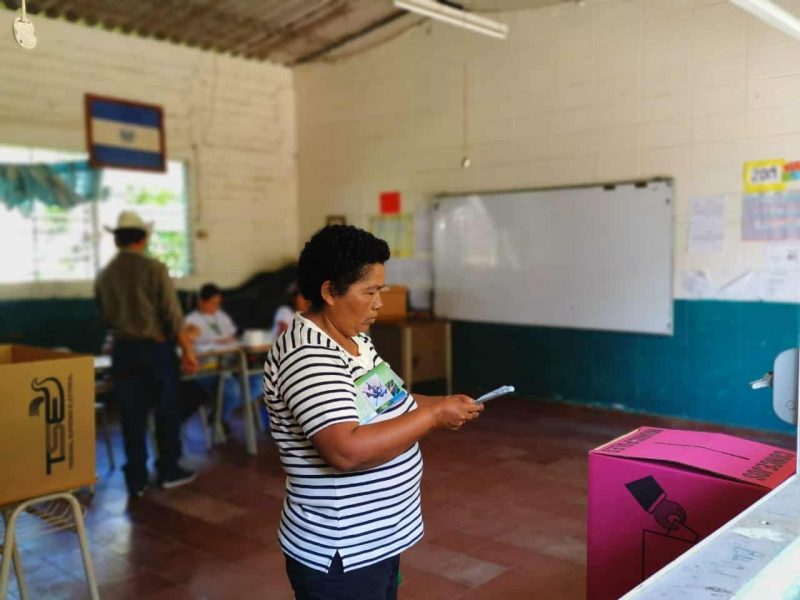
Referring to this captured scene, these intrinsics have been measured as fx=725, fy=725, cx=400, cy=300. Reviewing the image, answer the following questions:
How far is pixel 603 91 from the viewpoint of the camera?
214 inches

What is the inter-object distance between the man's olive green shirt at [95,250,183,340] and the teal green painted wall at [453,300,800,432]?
3.09 m

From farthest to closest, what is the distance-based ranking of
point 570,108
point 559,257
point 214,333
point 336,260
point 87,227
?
point 87,227
point 559,257
point 570,108
point 214,333
point 336,260

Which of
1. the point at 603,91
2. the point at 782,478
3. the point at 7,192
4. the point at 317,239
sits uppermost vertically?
the point at 603,91

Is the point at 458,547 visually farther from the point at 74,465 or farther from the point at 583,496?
the point at 74,465

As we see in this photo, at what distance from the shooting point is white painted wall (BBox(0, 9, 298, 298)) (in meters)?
5.85

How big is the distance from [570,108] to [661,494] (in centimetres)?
449

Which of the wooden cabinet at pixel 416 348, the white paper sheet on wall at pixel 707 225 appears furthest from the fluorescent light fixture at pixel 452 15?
the wooden cabinet at pixel 416 348

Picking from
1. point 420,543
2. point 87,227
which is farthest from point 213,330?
point 420,543

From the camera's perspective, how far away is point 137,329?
3.89 m

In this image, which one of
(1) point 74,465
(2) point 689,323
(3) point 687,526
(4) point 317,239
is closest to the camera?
(4) point 317,239

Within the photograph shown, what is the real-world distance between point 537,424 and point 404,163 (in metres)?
2.80

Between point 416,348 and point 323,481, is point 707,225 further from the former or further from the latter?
point 323,481

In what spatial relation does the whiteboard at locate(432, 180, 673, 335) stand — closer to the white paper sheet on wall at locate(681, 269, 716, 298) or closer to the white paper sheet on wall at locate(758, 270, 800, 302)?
the white paper sheet on wall at locate(681, 269, 716, 298)

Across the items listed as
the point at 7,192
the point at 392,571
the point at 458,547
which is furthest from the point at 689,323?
the point at 7,192
